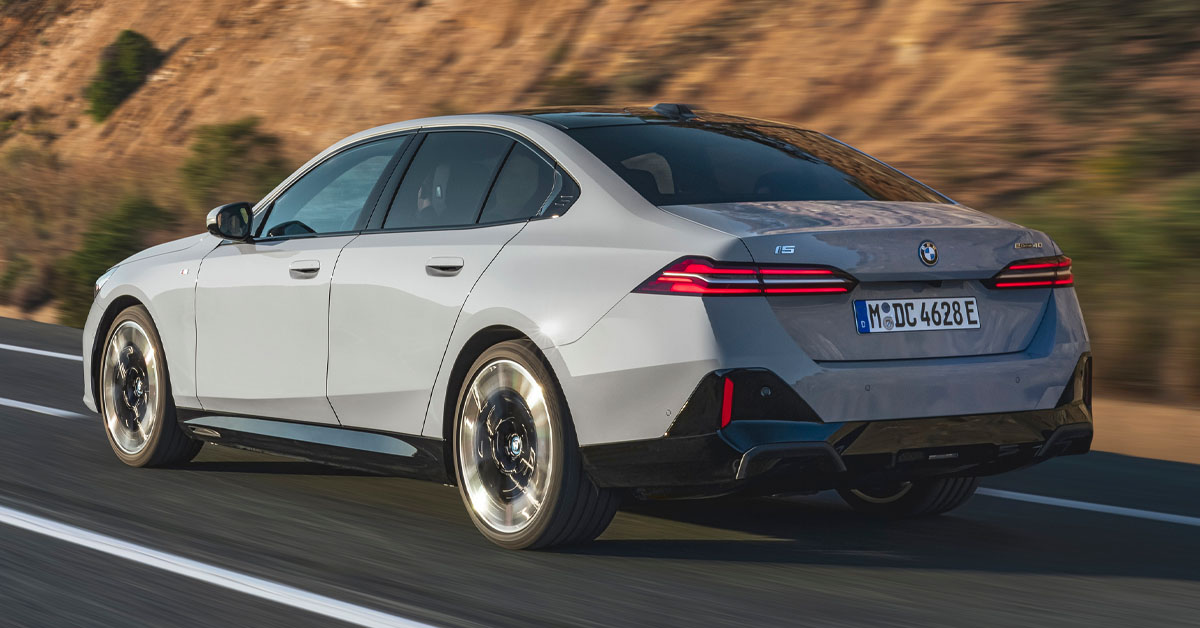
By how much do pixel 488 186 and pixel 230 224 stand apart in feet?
5.16

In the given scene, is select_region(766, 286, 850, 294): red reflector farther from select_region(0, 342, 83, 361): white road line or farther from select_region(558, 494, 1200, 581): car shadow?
select_region(0, 342, 83, 361): white road line

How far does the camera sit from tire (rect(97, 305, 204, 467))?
7727 millimetres

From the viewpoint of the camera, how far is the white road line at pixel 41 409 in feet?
31.3

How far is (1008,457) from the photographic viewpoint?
5582mm

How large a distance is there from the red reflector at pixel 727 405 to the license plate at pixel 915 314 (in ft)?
1.58

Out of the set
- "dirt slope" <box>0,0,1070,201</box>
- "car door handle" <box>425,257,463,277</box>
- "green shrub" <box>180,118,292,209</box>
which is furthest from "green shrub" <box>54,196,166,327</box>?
"car door handle" <box>425,257,463,277</box>

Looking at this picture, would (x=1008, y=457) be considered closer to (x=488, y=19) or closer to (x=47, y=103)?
(x=488, y=19)

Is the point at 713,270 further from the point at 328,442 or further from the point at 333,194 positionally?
the point at 333,194

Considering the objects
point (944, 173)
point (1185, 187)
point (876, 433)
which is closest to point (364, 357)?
point (876, 433)

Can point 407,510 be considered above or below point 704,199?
below

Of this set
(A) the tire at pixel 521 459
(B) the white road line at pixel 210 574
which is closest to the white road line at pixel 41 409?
(B) the white road line at pixel 210 574

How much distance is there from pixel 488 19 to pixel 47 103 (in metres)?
13.3

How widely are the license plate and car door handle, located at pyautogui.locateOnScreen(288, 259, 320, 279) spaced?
2.46m

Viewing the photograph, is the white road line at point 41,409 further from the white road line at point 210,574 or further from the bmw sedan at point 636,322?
the white road line at point 210,574
